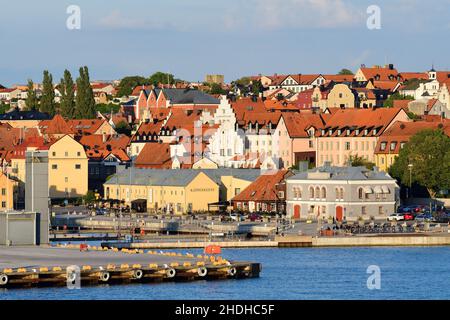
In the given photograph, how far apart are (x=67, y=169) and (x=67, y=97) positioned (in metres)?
39.7

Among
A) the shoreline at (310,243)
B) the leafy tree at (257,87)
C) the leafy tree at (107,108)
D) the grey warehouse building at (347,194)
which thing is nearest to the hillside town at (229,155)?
the grey warehouse building at (347,194)

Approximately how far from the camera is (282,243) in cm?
8131

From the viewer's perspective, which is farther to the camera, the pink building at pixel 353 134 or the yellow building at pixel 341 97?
the yellow building at pixel 341 97

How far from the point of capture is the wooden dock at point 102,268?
60.3 metres

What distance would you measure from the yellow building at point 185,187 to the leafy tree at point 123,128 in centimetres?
4018

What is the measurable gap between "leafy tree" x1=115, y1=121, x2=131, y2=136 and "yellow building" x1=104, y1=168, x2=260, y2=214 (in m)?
40.2

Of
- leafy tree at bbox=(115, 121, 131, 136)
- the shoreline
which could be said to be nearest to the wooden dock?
the shoreline

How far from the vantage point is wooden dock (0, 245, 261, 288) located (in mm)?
60312

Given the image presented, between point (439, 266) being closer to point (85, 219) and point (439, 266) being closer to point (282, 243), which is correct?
point (282, 243)

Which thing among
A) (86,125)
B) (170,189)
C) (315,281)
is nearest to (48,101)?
(86,125)

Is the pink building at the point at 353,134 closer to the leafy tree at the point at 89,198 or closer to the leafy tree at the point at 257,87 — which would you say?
the leafy tree at the point at 89,198

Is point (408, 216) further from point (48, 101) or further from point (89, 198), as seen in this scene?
point (48, 101)

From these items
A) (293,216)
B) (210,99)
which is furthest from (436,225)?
(210,99)

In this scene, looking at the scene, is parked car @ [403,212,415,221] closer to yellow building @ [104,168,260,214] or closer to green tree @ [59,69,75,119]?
yellow building @ [104,168,260,214]
